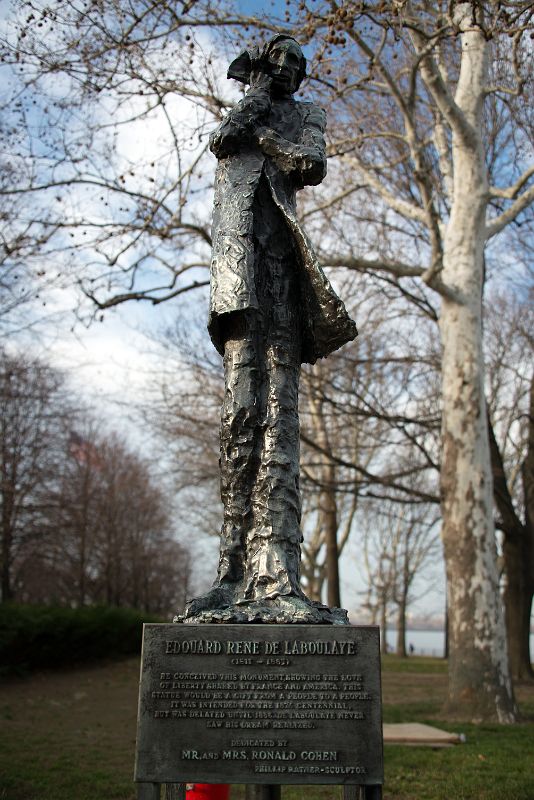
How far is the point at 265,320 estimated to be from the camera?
4.44m

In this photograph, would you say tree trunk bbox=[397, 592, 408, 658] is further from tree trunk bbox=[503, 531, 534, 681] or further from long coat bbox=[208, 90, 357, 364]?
long coat bbox=[208, 90, 357, 364]

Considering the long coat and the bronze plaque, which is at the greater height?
the long coat

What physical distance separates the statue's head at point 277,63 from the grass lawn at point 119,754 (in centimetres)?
556

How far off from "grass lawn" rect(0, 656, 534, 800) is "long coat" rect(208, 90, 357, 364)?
4287mm

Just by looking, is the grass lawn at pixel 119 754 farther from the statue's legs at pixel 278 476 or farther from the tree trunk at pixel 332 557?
the tree trunk at pixel 332 557

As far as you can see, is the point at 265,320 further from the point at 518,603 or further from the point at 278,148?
the point at 518,603

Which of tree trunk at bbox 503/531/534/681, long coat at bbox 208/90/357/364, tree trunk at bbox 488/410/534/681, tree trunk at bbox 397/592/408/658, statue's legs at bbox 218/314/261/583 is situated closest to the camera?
statue's legs at bbox 218/314/261/583

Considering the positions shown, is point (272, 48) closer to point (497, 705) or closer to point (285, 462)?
point (285, 462)

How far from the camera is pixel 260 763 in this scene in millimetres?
3367

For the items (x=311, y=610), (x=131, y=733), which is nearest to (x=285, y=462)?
(x=311, y=610)

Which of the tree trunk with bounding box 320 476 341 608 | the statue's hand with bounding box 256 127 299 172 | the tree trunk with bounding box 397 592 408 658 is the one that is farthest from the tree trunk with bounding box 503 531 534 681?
the tree trunk with bounding box 397 592 408 658

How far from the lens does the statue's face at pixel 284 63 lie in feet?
15.8

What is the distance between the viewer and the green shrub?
15844mm

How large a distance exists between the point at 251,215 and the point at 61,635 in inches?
583
